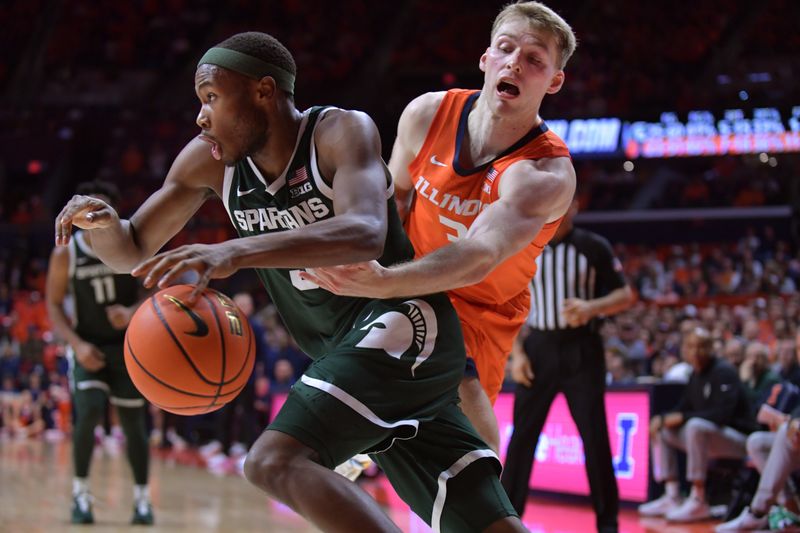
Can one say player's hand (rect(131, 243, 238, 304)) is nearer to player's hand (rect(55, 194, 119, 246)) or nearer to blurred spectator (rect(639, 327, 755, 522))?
player's hand (rect(55, 194, 119, 246))

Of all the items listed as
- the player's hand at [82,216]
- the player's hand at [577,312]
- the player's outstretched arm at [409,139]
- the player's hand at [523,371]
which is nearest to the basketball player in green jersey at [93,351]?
the player's hand at [523,371]

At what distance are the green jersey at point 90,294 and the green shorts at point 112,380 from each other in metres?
0.09

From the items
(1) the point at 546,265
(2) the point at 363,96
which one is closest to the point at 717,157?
(2) the point at 363,96

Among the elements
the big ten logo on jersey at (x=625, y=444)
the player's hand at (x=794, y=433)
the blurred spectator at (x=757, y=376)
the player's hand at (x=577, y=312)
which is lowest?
the big ten logo on jersey at (x=625, y=444)

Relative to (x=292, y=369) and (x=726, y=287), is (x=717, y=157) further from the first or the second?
(x=292, y=369)

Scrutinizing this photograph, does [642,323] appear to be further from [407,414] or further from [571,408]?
[407,414]

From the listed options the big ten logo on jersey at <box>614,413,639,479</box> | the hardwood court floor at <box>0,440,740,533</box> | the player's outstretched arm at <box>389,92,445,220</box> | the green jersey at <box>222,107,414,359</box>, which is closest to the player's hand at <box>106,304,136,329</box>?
the hardwood court floor at <box>0,440,740,533</box>

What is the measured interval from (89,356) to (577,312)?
3.05m

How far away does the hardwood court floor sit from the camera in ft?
21.3

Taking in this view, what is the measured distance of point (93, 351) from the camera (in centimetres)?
645

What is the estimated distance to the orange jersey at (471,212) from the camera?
11.6 feet

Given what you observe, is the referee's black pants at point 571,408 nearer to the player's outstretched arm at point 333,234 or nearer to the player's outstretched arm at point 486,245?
the player's outstretched arm at point 486,245

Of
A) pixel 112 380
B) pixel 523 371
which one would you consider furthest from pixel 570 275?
pixel 112 380

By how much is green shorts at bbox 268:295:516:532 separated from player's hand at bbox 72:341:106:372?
3.80 meters
